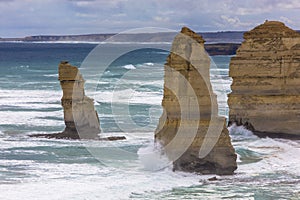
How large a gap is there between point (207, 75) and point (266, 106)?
372 inches

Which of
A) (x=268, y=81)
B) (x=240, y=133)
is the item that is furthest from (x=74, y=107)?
(x=268, y=81)

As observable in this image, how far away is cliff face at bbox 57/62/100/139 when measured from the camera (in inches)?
1328

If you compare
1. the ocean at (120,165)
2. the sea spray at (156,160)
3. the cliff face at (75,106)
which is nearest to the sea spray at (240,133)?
the ocean at (120,165)

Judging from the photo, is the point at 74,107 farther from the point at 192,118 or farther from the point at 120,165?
the point at 192,118

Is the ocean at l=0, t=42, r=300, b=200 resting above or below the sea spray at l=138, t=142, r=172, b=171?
below

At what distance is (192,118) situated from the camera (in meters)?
26.0

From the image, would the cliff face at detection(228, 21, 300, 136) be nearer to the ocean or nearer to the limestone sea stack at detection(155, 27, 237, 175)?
the ocean

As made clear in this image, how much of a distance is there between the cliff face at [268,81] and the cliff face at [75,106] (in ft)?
22.3

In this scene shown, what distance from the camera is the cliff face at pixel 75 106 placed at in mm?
33719

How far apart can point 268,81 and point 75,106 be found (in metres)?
8.99

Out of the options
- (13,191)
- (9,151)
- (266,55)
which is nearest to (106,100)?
(266,55)

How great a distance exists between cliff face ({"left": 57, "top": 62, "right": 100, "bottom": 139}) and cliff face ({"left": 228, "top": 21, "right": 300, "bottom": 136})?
679 centimetres

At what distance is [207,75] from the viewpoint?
26.7m

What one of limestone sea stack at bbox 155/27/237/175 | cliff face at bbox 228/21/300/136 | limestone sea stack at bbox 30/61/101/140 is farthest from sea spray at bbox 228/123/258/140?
limestone sea stack at bbox 155/27/237/175
